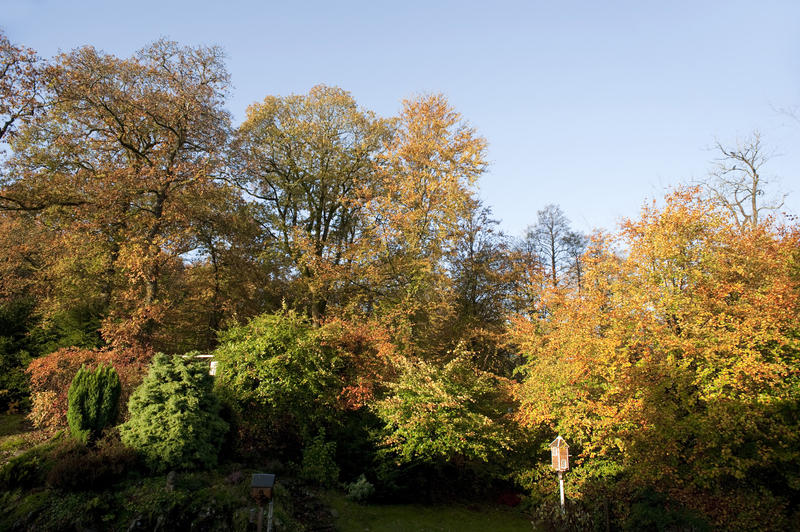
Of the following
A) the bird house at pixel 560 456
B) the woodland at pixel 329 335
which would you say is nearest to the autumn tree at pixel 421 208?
the woodland at pixel 329 335

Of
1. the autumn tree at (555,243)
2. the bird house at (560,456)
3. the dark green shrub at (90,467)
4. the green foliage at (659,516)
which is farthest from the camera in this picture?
the autumn tree at (555,243)

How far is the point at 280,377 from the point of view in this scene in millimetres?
13250

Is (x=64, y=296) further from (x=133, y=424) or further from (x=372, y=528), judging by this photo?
(x=372, y=528)

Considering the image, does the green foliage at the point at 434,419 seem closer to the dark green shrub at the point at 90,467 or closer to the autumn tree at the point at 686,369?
the autumn tree at the point at 686,369

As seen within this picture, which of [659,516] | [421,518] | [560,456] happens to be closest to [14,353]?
[421,518]

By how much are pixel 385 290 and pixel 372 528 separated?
33.6 feet

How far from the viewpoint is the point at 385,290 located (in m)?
19.8

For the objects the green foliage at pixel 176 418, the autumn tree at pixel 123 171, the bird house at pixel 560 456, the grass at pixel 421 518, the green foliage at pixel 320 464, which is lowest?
the grass at pixel 421 518

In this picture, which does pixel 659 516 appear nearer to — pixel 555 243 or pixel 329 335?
pixel 329 335

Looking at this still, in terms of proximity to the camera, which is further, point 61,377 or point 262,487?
point 61,377

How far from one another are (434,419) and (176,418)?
6.28m

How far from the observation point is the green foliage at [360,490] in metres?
12.2

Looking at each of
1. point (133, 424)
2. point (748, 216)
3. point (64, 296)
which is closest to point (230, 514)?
point (133, 424)

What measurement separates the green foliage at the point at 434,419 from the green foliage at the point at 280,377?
1.87 m
